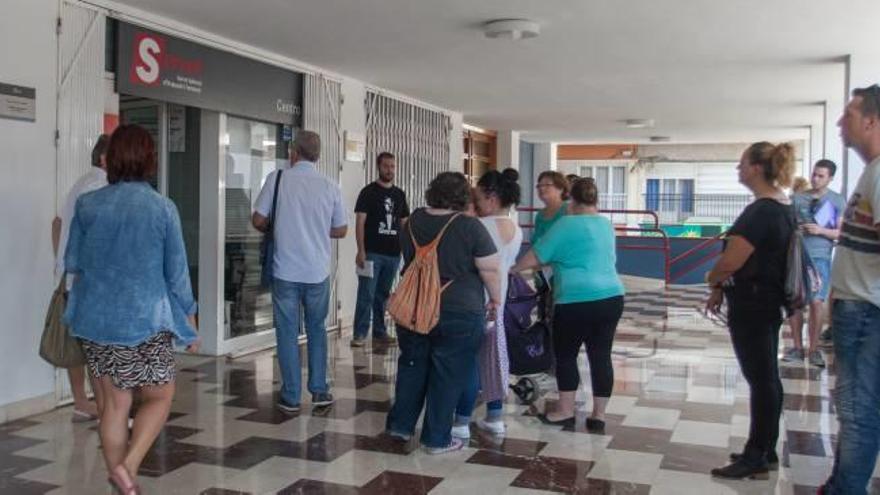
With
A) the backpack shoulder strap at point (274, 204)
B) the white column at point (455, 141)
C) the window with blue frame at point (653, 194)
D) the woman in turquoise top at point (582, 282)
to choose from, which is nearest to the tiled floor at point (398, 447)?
the woman in turquoise top at point (582, 282)

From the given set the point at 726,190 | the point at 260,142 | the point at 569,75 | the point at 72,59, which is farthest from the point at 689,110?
the point at 726,190

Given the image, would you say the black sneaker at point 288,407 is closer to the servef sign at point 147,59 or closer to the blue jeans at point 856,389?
the servef sign at point 147,59

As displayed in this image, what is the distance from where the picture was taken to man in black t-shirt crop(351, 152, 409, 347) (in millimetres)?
6852

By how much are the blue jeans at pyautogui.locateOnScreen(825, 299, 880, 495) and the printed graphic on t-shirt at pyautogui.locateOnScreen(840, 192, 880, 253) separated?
0.19 m

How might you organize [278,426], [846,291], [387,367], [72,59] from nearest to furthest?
1. [846,291]
2. [278,426]
3. [72,59]
4. [387,367]

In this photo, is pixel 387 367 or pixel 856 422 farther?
pixel 387 367

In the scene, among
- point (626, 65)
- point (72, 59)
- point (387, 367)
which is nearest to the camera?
point (72, 59)

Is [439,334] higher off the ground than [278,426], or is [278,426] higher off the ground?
[439,334]

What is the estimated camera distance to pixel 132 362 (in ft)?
9.66

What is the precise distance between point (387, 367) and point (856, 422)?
11.9ft

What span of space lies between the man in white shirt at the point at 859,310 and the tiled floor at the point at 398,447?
2.02 feet

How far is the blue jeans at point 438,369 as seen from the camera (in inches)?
150

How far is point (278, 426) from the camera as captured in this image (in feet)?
14.5

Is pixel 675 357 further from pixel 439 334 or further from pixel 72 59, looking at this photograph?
pixel 72 59
